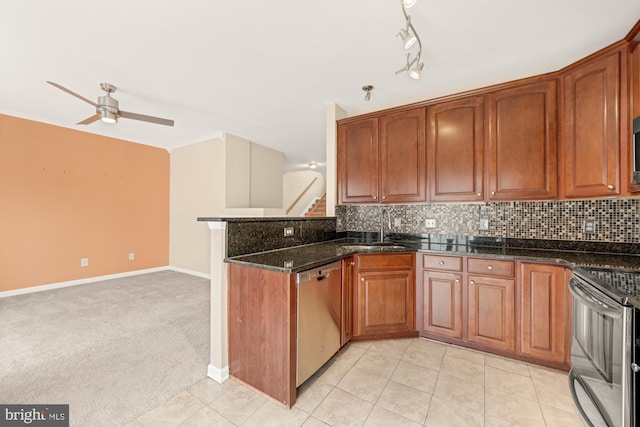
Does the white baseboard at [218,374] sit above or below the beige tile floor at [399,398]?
above

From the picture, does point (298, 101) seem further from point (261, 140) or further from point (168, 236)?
point (168, 236)

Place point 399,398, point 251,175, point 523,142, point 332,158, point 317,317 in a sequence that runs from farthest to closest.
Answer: point 251,175
point 332,158
point 523,142
point 317,317
point 399,398

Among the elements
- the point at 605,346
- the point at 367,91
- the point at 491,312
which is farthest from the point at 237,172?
the point at 605,346

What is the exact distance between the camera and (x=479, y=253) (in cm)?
218

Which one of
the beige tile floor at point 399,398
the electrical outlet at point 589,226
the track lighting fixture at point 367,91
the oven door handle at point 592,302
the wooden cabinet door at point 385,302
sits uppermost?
the track lighting fixture at point 367,91

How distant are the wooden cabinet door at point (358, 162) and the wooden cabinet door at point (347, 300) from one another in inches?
37.0

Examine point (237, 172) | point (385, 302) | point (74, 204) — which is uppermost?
point (237, 172)

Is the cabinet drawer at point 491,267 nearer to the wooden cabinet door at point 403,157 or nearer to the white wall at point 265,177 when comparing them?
the wooden cabinet door at point 403,157

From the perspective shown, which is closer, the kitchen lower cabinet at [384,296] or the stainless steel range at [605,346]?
the stainless steel range at [605,346]

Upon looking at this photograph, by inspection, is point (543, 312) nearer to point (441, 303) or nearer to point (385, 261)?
point (441, 303)

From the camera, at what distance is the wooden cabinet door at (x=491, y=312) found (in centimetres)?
208

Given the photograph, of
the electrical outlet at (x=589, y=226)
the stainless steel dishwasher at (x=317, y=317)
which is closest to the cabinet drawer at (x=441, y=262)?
the stainless steel dishwasher at (x=317, y=317)

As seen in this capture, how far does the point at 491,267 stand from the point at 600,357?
86 centimetres

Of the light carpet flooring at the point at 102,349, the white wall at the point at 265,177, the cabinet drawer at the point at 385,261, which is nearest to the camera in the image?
the light carpet flooring at the point at 102,349
